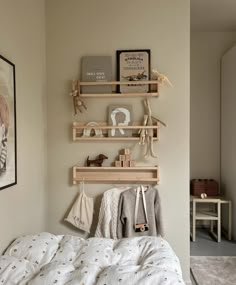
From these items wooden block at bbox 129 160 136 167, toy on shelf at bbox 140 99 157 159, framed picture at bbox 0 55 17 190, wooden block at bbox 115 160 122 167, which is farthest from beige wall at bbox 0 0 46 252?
toy on shelf at bbox 140 99 157 159

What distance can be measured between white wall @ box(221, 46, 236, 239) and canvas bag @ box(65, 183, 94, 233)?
214 centimetres

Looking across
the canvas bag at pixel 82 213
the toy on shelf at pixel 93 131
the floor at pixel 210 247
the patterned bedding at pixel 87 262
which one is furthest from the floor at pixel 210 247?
the toy on shelf at pixel 93 131

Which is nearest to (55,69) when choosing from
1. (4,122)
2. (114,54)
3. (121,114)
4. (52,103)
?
(52,103)

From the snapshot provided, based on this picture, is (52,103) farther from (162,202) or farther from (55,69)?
(162,202)

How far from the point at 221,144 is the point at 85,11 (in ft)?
8.97

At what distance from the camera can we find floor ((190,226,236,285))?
11.5ft

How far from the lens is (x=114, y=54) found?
2727 mm

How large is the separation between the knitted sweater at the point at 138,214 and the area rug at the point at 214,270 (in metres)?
0.71

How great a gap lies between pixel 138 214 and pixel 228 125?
216cm

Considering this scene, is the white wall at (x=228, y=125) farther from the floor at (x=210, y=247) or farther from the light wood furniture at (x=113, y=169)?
the light wood furniture at (x=113, y=169)

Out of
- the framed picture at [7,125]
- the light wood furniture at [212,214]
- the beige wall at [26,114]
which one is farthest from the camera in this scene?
the light wood furniture at [212,214]

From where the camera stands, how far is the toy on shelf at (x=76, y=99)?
105 inches

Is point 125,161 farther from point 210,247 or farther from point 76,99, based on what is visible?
point 210,247

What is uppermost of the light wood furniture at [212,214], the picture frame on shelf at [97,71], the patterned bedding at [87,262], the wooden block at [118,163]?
the picture frame on shelf at [97,71]
